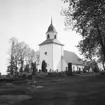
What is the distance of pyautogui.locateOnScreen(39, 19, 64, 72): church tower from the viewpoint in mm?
57216

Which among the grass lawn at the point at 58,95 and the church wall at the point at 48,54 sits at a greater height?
the church wall at the point at 48,54

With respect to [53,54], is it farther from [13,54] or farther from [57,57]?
[13,54]

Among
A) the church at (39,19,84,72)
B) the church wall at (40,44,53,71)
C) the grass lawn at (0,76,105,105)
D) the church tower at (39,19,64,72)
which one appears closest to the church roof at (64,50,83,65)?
the church at (39,19,84,72)

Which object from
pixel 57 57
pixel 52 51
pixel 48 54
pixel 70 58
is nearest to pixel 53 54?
pixel 52 51

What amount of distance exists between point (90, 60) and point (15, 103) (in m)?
25.0

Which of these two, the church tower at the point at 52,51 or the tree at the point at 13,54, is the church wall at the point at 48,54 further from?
the tree at the point at 13,54

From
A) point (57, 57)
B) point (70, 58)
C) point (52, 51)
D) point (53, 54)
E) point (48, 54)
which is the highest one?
point (52, 51)

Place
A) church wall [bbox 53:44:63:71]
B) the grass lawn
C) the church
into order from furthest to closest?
church wall [bbox 53:44:63:71] < the church < the grass lawn

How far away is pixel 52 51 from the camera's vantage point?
189 ft

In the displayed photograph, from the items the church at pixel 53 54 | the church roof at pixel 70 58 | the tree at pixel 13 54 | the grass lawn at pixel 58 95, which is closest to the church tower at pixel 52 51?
the church at pixel 53 54

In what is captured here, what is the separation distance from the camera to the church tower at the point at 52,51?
188ft

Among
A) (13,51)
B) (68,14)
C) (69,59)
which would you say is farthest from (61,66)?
(68,14)

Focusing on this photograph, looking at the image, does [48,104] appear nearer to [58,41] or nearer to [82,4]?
[82,4]

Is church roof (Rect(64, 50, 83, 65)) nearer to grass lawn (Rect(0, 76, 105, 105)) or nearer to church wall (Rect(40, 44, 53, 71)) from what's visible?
church wall (Rect(40, 44, 53, 71))
